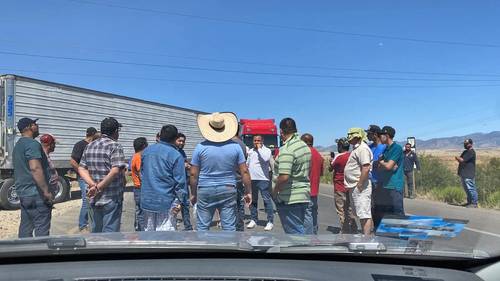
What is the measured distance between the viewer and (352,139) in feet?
24.8

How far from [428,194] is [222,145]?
1459 centimetres

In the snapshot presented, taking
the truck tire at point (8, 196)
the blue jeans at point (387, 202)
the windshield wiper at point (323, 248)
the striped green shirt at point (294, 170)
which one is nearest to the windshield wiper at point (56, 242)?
the windshield wiper at point (323, 248)

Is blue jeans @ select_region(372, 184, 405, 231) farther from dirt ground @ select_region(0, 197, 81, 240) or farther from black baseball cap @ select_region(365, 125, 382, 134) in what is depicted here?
dirt ground @ select_region(0, 197, 81, 240)

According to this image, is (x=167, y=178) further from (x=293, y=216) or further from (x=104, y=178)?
(x=293, y=216)

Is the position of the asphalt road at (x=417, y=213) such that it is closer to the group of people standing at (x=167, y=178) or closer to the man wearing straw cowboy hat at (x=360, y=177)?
the man wearing straw cowboy hat at (x=360, y=177)

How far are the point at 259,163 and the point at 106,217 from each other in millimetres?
4157

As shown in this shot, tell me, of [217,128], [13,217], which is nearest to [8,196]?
[13,217]

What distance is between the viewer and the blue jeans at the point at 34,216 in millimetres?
6355

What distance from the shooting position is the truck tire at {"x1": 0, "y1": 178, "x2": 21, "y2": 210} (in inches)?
551

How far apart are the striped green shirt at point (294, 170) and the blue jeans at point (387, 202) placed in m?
1.53

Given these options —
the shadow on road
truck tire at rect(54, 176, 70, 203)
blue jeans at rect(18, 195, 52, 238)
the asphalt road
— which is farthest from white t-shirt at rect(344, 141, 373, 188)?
truck tire at rect(54, 176, 70, 203)

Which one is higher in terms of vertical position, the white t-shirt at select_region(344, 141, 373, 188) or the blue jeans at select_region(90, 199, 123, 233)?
the white t-shirt at select_region(344, 141, 373, 188)

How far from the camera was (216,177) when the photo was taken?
20.3 ft

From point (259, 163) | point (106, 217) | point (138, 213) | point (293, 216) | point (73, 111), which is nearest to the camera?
point (106, 217)
